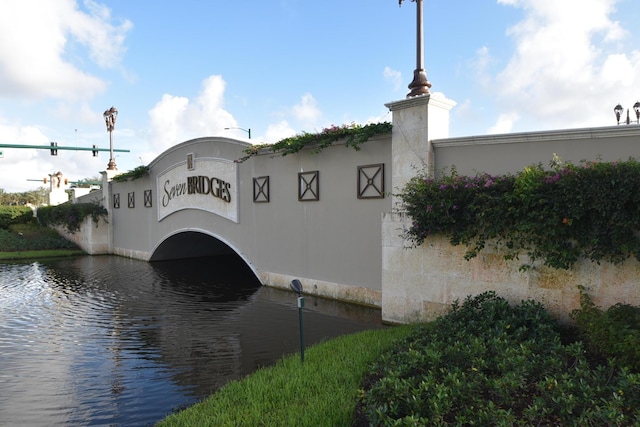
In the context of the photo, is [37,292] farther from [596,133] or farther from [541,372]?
[596,133]

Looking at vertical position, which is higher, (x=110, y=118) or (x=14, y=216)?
(x=110, y=118)

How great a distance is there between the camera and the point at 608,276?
6.74m

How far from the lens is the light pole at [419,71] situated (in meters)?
9.45

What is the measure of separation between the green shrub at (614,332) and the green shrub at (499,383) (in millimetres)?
177


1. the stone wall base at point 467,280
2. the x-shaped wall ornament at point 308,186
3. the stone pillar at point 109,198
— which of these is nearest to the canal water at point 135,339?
the stone wall base at point 467,280

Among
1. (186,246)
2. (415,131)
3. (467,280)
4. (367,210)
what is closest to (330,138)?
(367,210)

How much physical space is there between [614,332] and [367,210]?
6977 mm

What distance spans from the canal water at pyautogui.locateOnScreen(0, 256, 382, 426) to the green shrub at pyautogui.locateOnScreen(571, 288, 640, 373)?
461 cm

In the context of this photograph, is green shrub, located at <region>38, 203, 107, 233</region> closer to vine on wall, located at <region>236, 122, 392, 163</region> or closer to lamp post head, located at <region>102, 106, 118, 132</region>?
lamp post head, located at <region>102, 106, 118, 132</region>

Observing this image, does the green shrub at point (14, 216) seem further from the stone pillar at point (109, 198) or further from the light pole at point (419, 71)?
the light pole at point (419, 71)

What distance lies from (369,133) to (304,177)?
3056 mm

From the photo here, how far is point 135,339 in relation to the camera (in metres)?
9.72

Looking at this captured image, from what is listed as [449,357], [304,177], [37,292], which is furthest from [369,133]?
[37,292]

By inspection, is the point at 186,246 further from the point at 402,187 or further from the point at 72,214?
the point at 402,187
